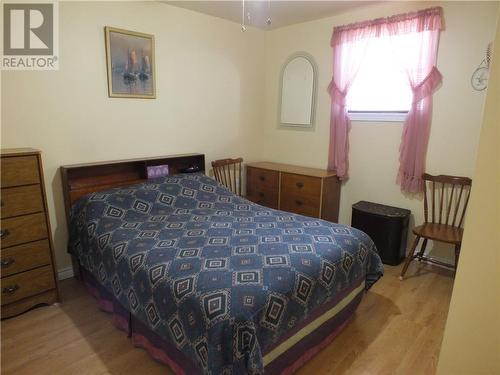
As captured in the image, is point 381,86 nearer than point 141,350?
No

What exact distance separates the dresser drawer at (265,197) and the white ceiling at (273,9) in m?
1.83

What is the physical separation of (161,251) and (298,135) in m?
2.44

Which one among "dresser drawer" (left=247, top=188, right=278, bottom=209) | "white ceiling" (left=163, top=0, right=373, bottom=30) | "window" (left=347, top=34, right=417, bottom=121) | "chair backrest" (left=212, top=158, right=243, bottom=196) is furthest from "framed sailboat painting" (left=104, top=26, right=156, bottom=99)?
"window" (left=347, top=34, right=417, bottom=121)

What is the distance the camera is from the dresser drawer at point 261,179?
11.7 feet

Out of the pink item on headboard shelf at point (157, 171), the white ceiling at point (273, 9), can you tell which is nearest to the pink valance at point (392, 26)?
the white ceiling at point (273, 9)

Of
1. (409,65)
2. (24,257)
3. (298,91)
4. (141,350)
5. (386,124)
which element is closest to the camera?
(141,350)

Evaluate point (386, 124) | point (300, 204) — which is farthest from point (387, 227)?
point (386, 124)

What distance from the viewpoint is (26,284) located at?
2.11 meters

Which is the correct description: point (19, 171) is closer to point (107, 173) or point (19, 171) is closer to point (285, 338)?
point (107, 173)

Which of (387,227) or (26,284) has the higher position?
(387,227)

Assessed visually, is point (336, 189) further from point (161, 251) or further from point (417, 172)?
point (161, 251)

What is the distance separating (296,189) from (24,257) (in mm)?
2396

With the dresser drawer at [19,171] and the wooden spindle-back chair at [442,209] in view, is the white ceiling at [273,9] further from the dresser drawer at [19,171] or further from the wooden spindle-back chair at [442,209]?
the dresser drawer at [19,171]

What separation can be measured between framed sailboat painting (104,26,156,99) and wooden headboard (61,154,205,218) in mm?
589
